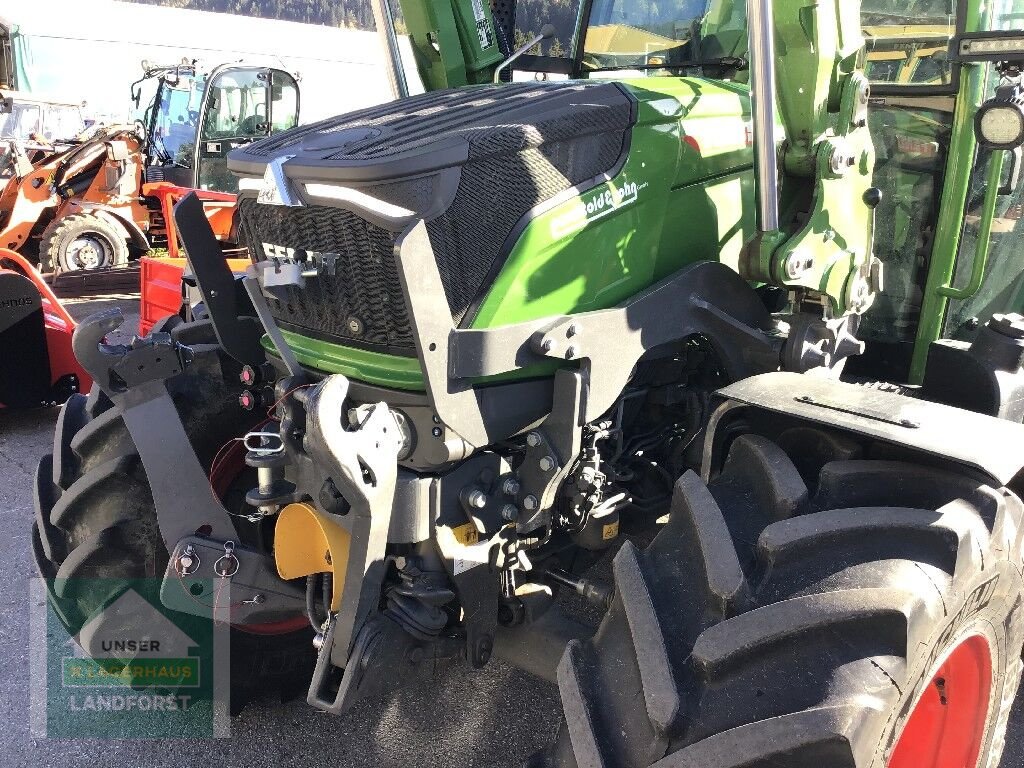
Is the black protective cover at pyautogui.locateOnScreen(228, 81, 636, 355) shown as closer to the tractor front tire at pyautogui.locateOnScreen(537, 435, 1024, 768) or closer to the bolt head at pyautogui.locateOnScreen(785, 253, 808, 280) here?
the bolt head at pyautogui.locateOnScreen(785, 253, 808, 280)

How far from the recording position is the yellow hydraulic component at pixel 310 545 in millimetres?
2258

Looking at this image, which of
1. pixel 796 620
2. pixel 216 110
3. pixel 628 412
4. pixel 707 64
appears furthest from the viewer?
pixel 216 110

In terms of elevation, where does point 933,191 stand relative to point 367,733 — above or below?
above

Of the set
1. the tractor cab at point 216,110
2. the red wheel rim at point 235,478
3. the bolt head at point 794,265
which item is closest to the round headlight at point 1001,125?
the bolt head at point 794,265

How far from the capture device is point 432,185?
204 cm

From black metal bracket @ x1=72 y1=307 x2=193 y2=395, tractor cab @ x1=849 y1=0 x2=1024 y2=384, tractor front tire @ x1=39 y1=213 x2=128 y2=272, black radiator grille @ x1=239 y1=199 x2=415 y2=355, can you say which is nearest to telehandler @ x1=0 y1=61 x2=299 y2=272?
tractor front tire @ x1=39 y1=213 x2=128 y2=272

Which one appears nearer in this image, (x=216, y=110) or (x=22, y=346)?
(x=22, y=346)

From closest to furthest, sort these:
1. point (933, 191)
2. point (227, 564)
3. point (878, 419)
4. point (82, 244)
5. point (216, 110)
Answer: point (878, 419) → point (227, 564) → point (933, 191) → point (82, 244) → point (216, 110)

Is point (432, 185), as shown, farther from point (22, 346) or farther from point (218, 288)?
point (22, 346)

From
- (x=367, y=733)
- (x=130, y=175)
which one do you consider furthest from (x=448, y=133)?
(x=130, y=175)

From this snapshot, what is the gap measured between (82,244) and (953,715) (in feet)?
32.0

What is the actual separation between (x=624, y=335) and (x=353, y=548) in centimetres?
83

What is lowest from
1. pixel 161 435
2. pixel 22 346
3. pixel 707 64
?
pixel 22 346

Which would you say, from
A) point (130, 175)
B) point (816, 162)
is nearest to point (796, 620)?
point (816, 162)
